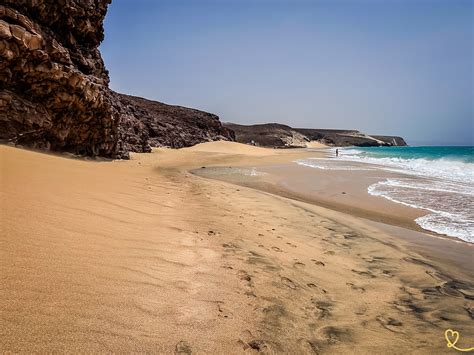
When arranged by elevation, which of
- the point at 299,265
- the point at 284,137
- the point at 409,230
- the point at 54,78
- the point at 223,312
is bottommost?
the point at 409,230

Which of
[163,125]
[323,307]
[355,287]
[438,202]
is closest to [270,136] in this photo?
[163,125]

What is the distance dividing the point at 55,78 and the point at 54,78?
28mm

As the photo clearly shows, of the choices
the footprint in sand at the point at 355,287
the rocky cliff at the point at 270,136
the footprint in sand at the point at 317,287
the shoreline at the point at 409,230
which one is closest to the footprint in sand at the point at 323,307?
the footprint in sand at the point at 317,287

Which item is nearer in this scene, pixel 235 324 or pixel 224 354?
pixel 224 354

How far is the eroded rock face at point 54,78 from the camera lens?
332 inches

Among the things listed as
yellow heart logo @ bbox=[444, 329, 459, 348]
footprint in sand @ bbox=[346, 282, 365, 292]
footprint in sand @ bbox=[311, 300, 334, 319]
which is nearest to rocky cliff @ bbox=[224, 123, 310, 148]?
footprint in sand @ bbox=[346, 282, 365, 292]

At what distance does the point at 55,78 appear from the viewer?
957cm

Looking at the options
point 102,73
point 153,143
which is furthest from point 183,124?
point 102,73

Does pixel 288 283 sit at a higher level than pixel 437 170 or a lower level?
lower

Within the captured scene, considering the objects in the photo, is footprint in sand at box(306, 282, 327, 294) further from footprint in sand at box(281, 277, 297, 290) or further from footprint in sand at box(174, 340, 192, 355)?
footprint in sand at box(174, 340, 192, 355)

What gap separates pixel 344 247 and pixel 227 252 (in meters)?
2.03

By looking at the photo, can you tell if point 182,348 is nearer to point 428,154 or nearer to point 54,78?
point 54,78

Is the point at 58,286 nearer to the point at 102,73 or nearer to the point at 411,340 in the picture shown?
the point at 411,340

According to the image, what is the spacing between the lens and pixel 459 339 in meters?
2.39
